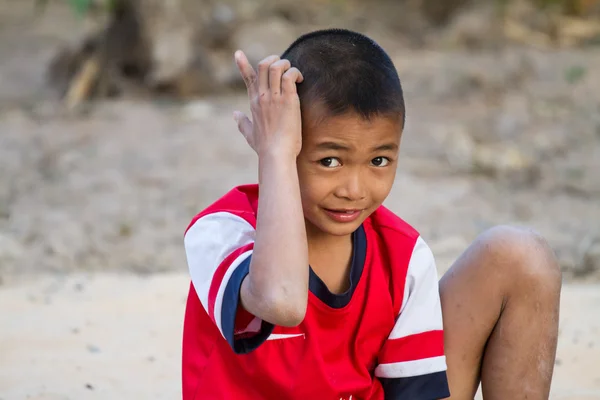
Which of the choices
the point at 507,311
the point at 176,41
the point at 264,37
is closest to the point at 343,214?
the point at 507,311

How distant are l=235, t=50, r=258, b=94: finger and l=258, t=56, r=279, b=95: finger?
0.03 meters

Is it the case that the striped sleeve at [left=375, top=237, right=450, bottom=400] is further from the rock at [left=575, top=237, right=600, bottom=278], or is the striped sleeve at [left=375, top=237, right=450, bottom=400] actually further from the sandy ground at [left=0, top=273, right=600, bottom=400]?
the rock at [left=575, top=237, right=600, bottom=278]

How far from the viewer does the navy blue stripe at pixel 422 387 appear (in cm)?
216

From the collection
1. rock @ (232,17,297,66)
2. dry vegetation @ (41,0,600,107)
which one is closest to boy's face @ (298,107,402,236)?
dry vegetation @ (41,0,600,107)

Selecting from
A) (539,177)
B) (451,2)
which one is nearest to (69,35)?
(451,2)

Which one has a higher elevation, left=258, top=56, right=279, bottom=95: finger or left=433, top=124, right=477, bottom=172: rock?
left=433, top=124, right=477, bottom=172: rock

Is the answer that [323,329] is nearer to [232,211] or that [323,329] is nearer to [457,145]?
[232,211]

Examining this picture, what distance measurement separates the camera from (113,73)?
7199mm

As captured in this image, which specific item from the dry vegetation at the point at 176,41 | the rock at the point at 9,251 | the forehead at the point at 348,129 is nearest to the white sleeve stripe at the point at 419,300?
the forehead at the point at 348,129

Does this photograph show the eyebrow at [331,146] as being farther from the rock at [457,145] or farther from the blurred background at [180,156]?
the rock at [457,145]

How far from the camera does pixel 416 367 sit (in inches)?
85.0

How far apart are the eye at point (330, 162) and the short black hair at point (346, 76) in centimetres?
10

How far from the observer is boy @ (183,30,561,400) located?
191 cm

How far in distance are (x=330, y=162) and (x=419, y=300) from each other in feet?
1.41
